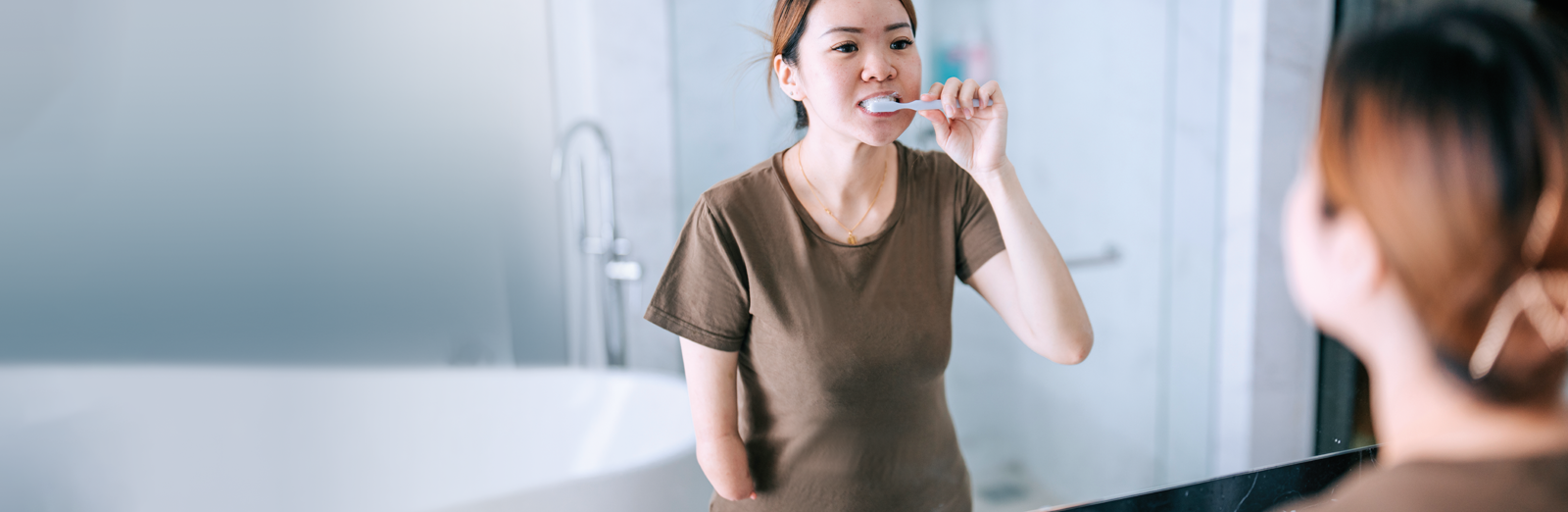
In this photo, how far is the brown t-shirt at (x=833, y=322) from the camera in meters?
0.63

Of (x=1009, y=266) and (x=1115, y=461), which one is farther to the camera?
(x=1115, y=461)

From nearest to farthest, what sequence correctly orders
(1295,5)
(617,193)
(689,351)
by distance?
1. (689,351)
2. (617,193)
3. (1295,5)

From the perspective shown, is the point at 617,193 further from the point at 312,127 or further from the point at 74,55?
the point at 74,55

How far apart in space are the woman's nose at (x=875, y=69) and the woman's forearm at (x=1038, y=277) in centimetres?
11

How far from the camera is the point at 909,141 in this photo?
3.51 ft

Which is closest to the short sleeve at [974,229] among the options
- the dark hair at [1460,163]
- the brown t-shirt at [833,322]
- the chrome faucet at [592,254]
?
the brown t-shirt at [833,322]

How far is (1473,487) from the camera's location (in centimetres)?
36

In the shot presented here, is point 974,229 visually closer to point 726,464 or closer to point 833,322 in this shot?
point 833,322

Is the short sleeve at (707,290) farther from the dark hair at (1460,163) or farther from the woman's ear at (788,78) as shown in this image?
the dark hair at (1460,163)

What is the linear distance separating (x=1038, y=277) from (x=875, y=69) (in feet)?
0.70

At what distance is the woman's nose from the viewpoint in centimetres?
60

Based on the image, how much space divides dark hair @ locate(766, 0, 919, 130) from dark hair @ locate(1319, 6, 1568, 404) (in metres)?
0.33

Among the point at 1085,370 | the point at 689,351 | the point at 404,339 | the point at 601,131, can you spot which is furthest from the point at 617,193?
the point at 1085,370

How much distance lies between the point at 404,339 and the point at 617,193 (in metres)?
0.31
